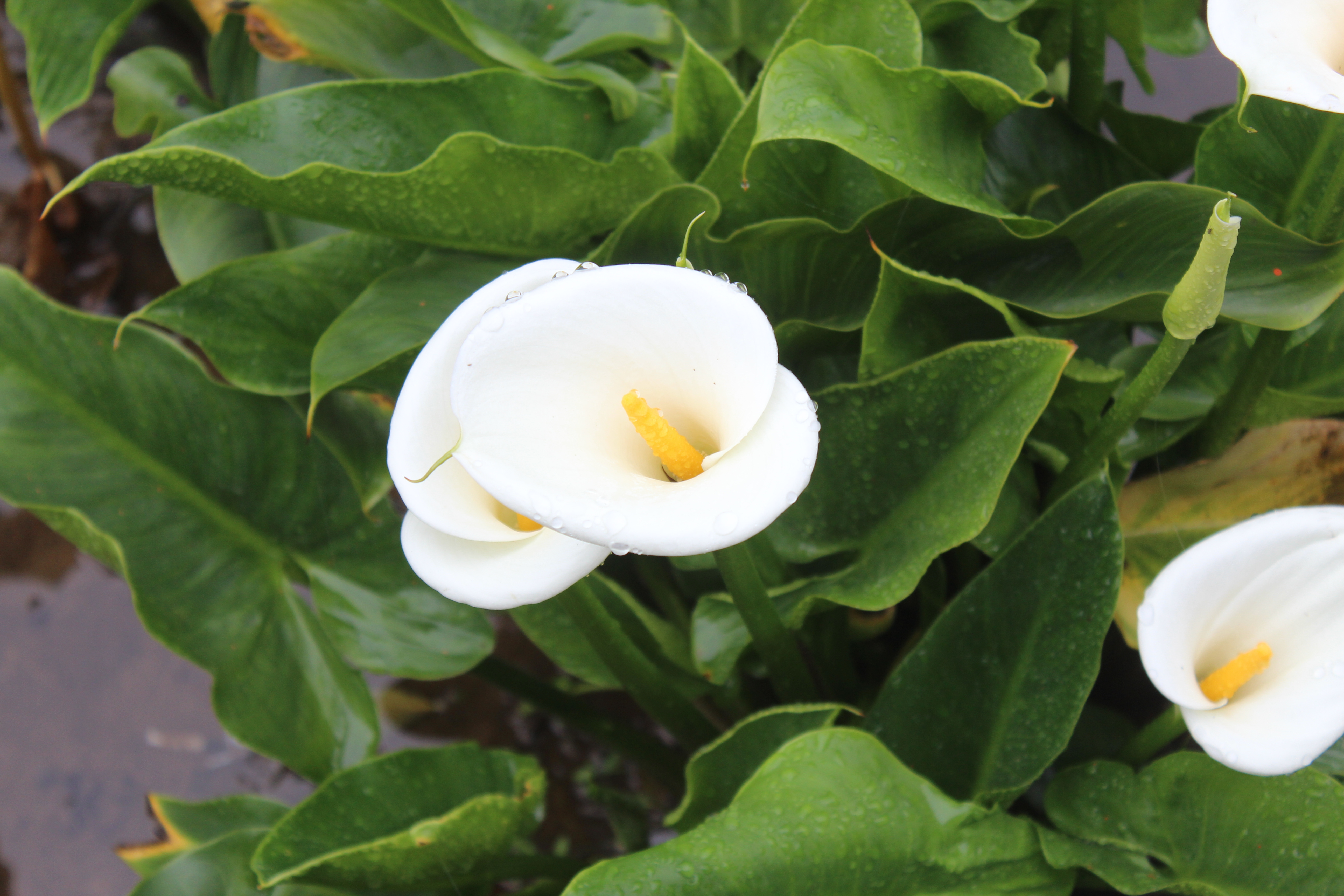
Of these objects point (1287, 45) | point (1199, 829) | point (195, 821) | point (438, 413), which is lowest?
point (195, 821)

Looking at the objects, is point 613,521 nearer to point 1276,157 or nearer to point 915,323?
point 915,323

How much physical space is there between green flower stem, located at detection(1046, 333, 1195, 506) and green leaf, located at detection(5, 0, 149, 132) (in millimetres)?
785

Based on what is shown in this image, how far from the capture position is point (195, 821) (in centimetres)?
80

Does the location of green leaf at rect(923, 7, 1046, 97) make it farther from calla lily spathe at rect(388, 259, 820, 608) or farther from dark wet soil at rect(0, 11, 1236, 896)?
calla lily spathe at rect(388, 259, 820, 608)

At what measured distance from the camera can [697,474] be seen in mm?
442

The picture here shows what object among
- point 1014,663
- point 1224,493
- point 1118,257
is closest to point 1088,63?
point 1118,257

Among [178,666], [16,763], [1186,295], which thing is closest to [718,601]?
[1186,295]

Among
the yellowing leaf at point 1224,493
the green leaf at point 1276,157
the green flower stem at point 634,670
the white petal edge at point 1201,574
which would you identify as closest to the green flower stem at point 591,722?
the green flower stem at point 634,670

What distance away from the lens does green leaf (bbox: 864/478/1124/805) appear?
0.58 m

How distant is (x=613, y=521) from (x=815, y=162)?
0.43 meters

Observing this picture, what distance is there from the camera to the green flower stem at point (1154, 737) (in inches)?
23.0

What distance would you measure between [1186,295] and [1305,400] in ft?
1.01

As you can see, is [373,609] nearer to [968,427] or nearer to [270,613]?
[270,613]

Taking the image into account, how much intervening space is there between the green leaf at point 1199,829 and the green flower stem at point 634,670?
0.26 metres
